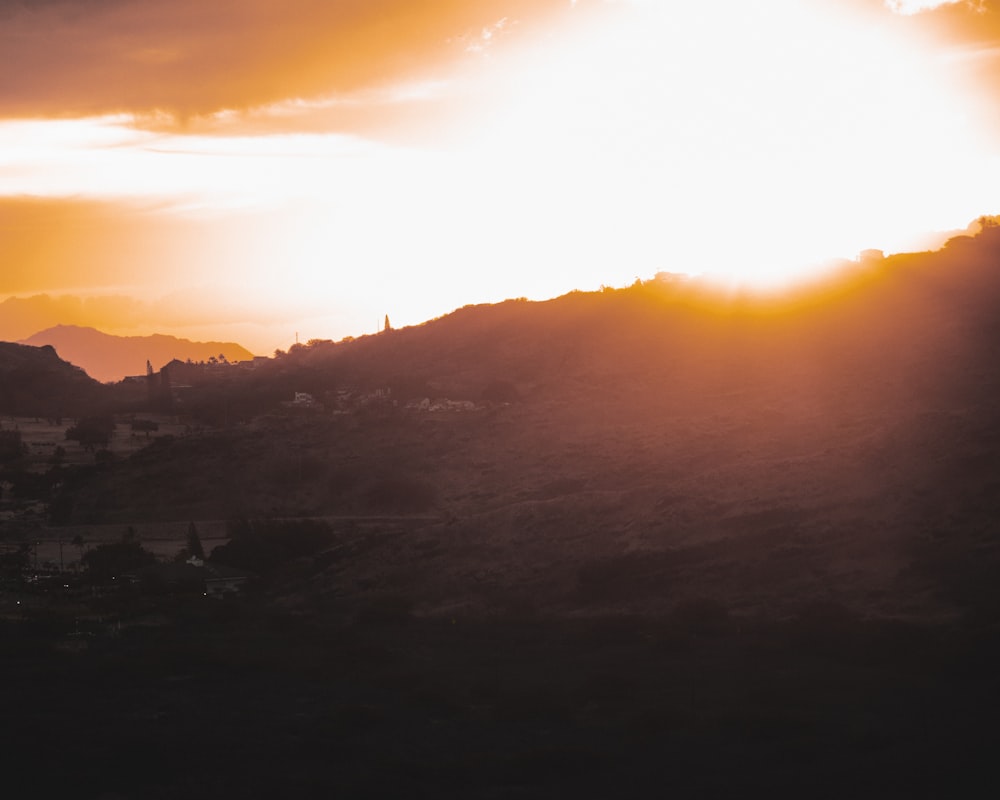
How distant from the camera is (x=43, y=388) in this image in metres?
127

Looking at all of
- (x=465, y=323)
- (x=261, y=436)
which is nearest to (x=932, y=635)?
(x=261, y=436)

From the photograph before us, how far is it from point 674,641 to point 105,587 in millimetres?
25450

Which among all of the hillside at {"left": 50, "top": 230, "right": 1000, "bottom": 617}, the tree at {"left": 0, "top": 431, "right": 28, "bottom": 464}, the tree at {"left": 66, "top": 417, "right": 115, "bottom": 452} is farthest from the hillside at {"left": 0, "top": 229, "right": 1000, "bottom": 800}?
the tree at {"left": 66, "top": 417, "right": 115, "bottom": 452}

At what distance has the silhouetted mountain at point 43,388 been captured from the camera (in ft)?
394

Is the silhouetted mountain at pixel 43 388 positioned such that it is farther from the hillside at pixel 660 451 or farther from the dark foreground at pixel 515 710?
the dark foreground at pixel 515 710

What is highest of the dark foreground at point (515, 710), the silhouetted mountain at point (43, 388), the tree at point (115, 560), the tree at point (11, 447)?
the silhouetted mountain at point (43, 388)

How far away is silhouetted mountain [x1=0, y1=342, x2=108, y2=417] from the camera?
120062 millimetres

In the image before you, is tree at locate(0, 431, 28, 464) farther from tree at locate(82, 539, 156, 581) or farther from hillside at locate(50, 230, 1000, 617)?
tree at locate(82, 539, 156, 581)

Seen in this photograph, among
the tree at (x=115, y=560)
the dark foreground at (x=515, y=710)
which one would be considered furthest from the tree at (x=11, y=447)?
the dark foreground at (x=515, y=710)

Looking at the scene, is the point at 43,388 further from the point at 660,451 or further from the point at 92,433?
the point at 660,451

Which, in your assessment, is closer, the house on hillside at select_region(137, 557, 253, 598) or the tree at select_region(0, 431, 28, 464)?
the house on hillside at select_region(137, 557, 253, 598)

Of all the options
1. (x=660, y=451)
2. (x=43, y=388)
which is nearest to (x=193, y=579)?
(x=660, y=451)

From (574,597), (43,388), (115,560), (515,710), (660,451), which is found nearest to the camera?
(515,710)

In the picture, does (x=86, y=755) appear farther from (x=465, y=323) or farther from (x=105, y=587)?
(x=465, y=323)
